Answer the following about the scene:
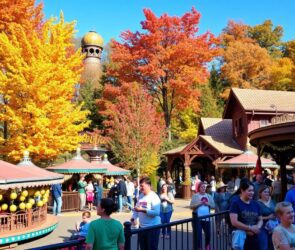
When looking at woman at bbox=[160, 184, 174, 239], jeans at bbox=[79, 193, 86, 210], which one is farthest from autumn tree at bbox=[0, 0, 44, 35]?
woman at bbox=[160, 184, 174, 239]

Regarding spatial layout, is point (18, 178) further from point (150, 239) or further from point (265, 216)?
point (265, 216)

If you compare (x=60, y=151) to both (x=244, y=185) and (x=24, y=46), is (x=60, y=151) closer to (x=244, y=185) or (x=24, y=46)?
(x=24, y=46)

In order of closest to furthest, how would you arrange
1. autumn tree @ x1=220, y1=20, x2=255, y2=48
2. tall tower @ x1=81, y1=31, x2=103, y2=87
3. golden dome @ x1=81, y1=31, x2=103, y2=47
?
1. autumn tree @ x1=220, y1=20, x2=255, y2=48
2. tall tower @ x1=81, y1=31, x2=103, y2=87
3. golden dome @ x1=81, y1=31, x2=103, y2=47

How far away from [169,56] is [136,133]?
347 inches

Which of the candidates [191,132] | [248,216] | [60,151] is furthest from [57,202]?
[191,132]

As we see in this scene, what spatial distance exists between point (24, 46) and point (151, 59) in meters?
16.9

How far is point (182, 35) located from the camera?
119 ft

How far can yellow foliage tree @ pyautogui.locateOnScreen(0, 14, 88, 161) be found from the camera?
19938 millimetres

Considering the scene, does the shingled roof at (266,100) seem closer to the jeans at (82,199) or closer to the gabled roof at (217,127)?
A: the gabled roof at (217,127)

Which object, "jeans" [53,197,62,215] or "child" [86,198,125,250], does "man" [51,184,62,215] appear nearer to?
"jeans" [53,197,62,215]

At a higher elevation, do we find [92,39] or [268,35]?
[92,39]

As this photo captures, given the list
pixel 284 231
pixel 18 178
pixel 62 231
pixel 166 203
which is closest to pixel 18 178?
pixel 18 178

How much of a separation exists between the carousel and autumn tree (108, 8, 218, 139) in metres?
23.2

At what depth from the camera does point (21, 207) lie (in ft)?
41.9
